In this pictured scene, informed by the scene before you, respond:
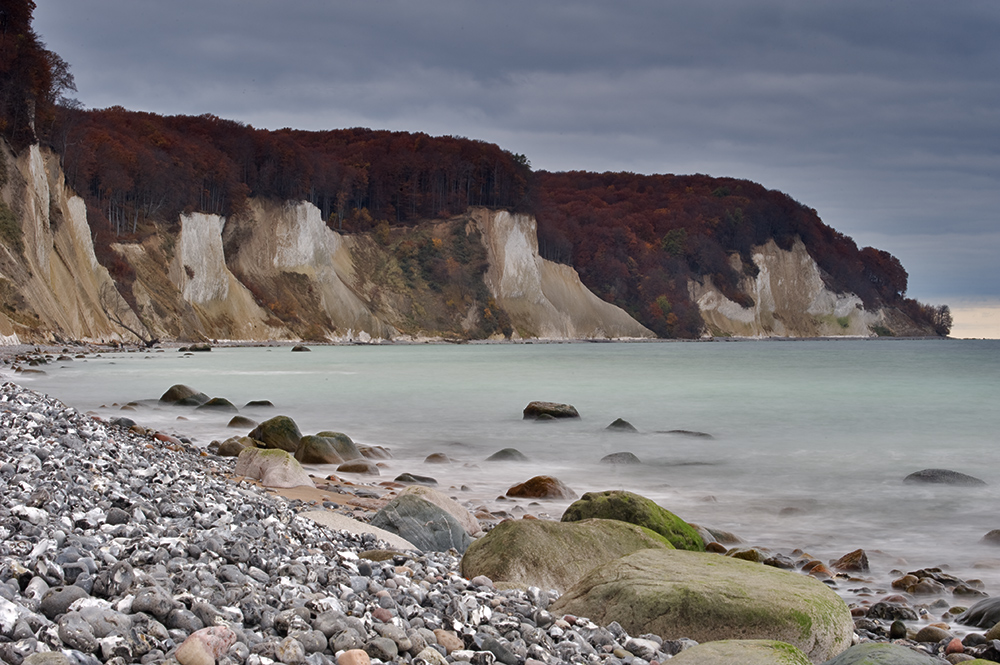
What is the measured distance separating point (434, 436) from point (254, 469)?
6985 millimetres

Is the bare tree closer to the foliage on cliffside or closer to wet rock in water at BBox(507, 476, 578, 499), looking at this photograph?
wet rock in water at BBox(507, 476, 578, 499)

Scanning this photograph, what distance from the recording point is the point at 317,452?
12.0m

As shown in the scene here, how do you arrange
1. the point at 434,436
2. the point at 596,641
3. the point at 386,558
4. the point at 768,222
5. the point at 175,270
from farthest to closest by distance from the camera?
the point at 768,222 → the point at 175,270 → the point at 434,436 → the point at 386,558 → the point at 596,641

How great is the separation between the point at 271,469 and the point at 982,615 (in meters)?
7.17

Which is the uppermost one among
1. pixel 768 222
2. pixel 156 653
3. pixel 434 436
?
pixel 768 222

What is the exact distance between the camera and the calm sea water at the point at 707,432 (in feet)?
30.7

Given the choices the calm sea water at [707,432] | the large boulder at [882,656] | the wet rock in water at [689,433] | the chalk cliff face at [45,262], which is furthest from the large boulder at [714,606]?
the chalk cliff face at [45,262]

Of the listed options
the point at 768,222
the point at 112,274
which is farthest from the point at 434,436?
the point at 768,222

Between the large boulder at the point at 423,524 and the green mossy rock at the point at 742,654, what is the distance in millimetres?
3187

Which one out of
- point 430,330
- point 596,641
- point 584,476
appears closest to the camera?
point 596,641

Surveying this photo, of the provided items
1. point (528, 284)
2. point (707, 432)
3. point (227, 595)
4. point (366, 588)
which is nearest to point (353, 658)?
point (227, 595)

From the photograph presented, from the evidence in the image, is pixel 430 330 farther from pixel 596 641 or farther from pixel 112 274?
pixel 596 641

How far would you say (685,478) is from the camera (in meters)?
12.2

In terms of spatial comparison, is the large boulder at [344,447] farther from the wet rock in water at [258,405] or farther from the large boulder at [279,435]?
the wet rock in water at [258,405]
